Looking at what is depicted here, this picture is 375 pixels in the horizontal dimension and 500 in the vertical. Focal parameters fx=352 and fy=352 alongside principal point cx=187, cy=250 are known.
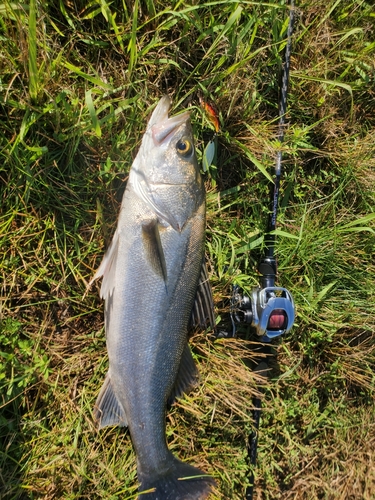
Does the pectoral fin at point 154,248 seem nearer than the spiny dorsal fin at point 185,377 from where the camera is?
Yes

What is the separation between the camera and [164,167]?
79.0 inches

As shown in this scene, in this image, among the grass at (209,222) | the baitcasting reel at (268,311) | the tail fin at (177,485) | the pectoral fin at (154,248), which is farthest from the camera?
Result: the baitcasting reel at (268,311)

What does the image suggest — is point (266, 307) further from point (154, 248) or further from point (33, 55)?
point (33, 55)

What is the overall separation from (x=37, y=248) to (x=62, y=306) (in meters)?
0.43

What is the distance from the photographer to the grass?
221cm

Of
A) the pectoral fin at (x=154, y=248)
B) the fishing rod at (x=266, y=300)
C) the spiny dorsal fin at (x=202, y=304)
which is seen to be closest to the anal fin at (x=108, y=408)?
the spiny dorsal fin at (x=202, y=304)

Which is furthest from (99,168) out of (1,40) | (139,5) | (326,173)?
(326,173)

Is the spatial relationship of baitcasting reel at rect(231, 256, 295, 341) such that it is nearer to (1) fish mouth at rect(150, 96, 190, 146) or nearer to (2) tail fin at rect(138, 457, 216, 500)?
(2) tail fin at rect(138, 457, 216, 500)

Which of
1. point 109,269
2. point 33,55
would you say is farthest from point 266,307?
point 33,55

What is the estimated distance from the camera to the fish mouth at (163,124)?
199cm

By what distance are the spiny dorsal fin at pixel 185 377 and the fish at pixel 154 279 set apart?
0.46ft

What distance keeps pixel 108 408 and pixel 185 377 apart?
0.51 meters

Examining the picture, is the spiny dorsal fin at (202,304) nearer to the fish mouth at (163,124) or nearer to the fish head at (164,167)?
the fish head at (164,167)

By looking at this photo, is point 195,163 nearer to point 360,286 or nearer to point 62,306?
point 62,306
